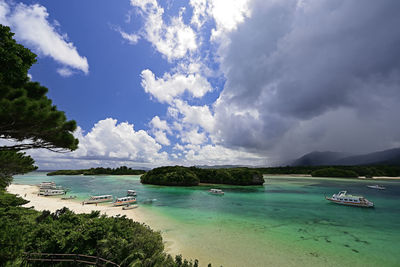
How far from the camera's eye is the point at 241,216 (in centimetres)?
2627

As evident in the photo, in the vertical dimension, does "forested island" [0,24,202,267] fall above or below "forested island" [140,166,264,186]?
above

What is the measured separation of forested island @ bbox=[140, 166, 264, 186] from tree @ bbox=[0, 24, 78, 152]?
66.8m

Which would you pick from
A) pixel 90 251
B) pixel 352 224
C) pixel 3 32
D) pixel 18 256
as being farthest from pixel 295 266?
pixel 3 32

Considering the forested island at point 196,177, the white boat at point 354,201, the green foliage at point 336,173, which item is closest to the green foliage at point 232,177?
the forested island at point 196,177

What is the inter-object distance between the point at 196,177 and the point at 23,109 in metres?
73.7

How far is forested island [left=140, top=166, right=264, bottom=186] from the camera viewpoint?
74519 millimetres

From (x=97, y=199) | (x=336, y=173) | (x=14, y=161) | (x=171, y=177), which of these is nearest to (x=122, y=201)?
(x=97, y=199)

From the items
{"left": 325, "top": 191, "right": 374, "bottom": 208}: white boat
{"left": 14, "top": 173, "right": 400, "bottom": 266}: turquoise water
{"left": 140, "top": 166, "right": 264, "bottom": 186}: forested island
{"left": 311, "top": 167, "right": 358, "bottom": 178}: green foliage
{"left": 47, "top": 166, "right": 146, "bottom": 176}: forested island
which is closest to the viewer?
{"left": 14, "top": 173, "right": 400, "bottom": 266}: turquoise water

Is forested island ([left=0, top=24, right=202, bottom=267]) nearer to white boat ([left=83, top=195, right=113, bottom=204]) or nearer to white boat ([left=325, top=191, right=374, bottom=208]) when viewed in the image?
white boat ([left=83, top=195, right=113, bottom=204])

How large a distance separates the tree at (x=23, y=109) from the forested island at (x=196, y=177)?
66828 mm

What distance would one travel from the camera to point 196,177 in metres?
77.6

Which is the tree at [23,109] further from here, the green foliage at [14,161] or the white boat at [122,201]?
the white boat at [122,201]

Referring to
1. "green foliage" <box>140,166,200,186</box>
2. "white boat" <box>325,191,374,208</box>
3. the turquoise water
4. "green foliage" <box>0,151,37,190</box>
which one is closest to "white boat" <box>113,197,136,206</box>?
the turquoise water

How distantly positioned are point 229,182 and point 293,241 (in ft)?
221
